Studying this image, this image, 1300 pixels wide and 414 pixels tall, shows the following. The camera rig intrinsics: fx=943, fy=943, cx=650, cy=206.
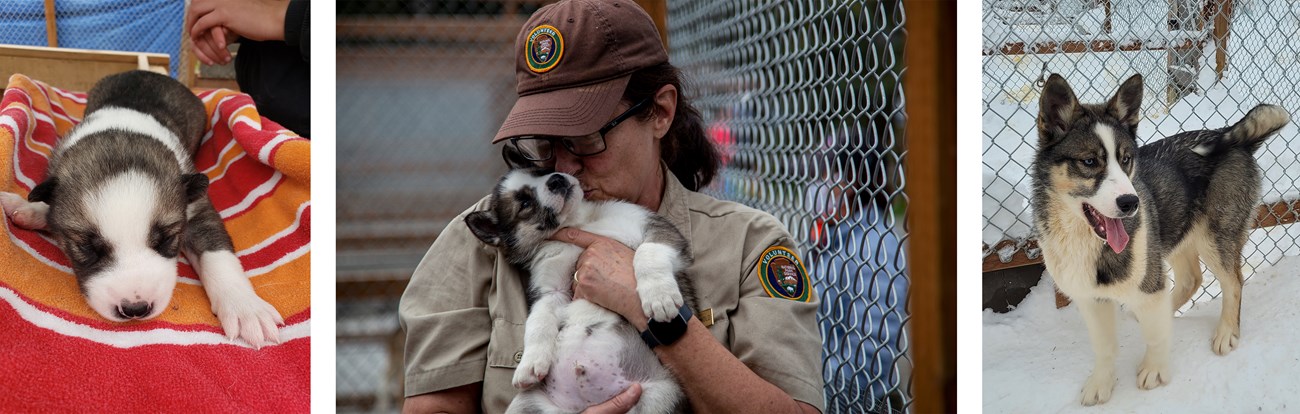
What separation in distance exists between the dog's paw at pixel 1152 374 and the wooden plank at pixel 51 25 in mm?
1961

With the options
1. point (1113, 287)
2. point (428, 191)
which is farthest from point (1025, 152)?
point (428, 191)

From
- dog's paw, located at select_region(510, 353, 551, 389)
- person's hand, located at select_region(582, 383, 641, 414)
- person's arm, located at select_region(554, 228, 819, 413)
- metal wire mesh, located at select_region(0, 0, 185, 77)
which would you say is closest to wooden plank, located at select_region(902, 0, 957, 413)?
person's arm, located at select_region(554, 228, 819, 413)

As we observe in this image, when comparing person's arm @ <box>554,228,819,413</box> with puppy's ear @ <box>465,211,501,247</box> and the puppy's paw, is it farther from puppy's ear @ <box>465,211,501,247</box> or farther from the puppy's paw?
the puppy's paw

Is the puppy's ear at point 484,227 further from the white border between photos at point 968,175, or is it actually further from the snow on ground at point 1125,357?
the snow on ground at point 1125,357

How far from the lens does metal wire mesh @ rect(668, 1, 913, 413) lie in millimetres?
1738

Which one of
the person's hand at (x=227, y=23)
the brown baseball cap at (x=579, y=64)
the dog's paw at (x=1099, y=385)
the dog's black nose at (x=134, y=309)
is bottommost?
the dog's paw at (x=1099, y=385)

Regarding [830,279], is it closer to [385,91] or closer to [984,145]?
[984,145]

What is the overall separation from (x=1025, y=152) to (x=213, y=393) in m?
1.43

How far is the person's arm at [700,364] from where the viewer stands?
1453mm

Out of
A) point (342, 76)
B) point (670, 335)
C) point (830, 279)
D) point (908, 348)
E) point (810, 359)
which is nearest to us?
point (670, 335)

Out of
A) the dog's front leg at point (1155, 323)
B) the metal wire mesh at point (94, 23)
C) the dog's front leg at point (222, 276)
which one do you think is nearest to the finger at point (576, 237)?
the dog's front leg at point (222, 276)

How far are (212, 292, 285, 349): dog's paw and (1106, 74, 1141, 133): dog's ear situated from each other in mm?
1485

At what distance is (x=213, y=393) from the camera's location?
145 centimetres

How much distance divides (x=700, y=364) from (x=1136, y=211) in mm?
869
